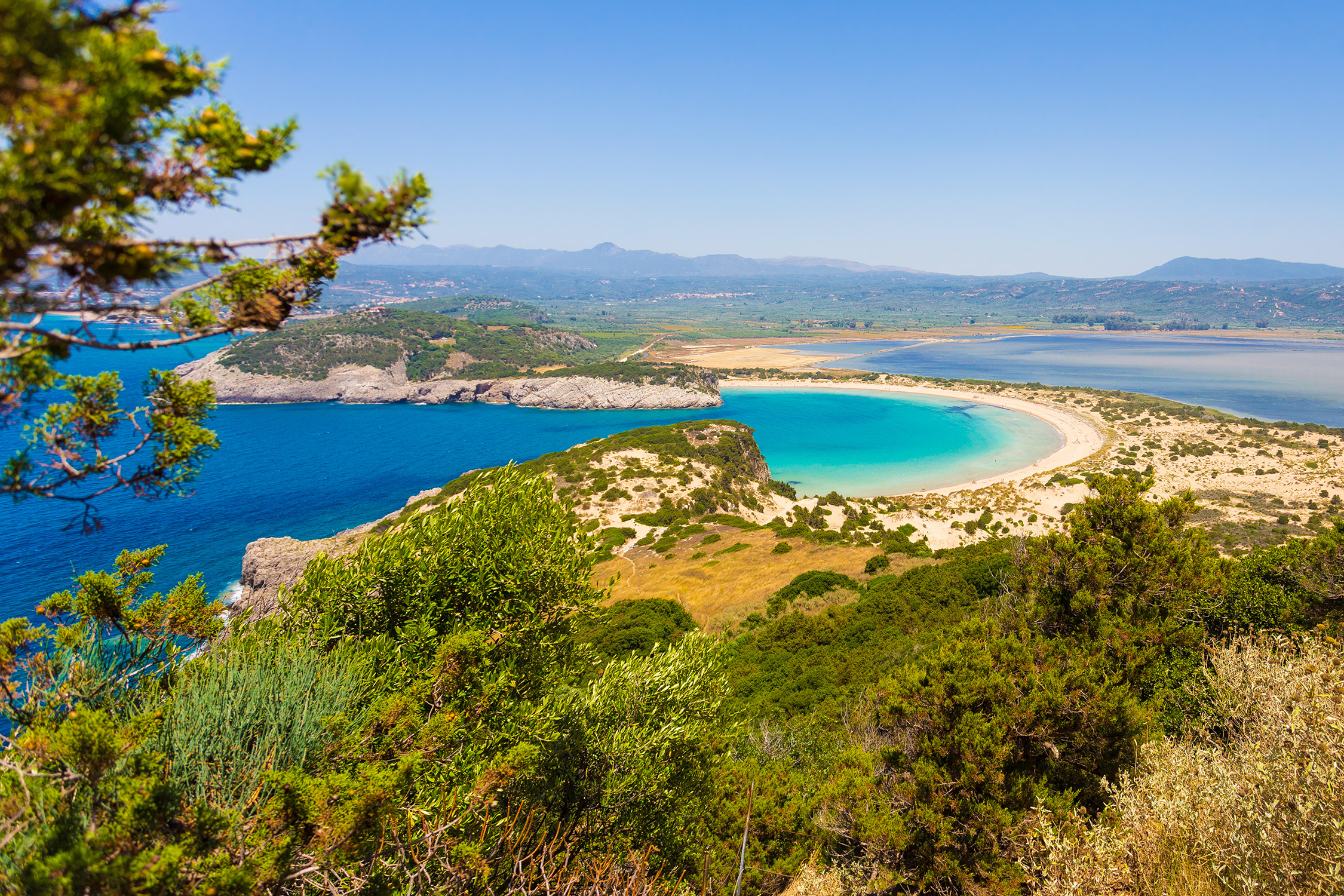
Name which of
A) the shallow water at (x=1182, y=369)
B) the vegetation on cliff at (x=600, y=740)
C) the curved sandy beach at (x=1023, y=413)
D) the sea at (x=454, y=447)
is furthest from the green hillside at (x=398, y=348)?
the vegetation on cliff at (x=600, y=740)

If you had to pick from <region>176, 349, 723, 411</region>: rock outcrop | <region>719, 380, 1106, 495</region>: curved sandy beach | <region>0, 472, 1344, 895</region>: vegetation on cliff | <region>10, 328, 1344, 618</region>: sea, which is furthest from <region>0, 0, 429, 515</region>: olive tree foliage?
<region>176, 349, 723, 411</region>: rock outcrop

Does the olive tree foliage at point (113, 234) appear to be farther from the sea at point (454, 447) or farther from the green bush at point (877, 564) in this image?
the green bush at point (877, 564)

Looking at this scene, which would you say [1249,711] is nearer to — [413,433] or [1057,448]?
[1057,448]

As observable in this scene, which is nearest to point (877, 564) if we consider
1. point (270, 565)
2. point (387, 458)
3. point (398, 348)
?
point (270, 565)

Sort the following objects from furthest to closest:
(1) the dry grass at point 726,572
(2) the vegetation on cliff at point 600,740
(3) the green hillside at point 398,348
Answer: (3) the green hillside at point 398,348
(1) the dry grass at point 726,572
(2) the vegetation on cliff at point 600,740

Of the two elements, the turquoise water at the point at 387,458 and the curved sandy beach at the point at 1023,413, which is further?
the curved sandy beach at the point at 1023,413

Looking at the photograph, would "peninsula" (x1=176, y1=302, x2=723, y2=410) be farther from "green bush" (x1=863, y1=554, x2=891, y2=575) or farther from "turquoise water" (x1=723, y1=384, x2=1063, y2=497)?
"green bush" (x1=863, y1=554, x2=891, y2=575)

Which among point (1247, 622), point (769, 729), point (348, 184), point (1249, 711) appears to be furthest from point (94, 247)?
point (1247, 622)
